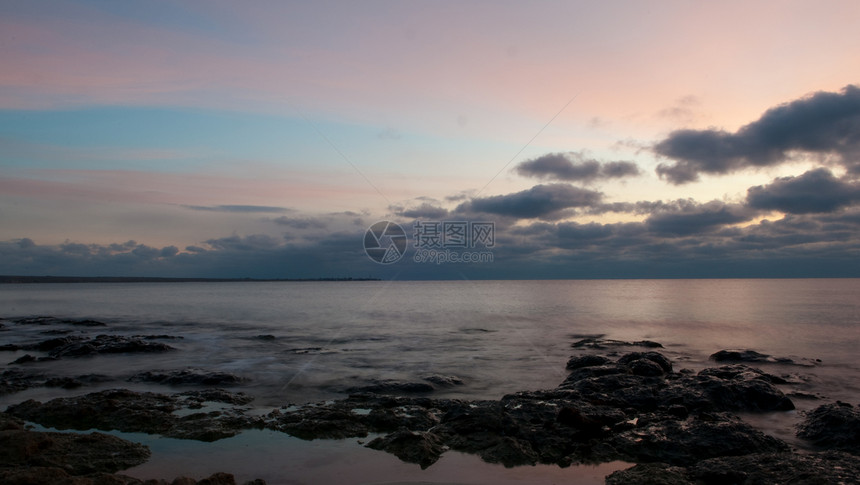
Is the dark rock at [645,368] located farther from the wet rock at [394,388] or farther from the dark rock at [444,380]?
the wet rock at [394,388]

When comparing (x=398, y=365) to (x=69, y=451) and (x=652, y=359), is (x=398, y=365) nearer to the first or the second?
(x=652, y=359)

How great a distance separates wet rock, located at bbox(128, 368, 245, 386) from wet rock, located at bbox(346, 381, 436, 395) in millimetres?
3789

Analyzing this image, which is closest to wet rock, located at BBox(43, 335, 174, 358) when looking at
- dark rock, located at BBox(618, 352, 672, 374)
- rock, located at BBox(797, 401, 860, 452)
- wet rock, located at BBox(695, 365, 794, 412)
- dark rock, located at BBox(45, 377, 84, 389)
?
dark rock, located at BBox(45, 377, 84, 389)

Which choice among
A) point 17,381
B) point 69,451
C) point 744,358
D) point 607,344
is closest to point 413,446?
point 69,451

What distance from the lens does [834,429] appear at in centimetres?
896

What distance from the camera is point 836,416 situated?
915cm

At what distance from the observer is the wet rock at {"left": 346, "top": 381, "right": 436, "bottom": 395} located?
13.5 metres

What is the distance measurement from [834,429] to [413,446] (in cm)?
785

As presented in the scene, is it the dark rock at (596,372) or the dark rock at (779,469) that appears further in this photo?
the dark rock at (596,372)

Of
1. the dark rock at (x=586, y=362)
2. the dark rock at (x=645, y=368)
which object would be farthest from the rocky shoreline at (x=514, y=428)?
Result: the dark rock at (x=586, y=362)

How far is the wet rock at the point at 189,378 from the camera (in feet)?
46.6

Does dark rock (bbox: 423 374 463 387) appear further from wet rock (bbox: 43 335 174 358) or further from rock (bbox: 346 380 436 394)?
wet rock (bbox: 43 335 174 358)

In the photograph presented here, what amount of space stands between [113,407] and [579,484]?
9195 mm

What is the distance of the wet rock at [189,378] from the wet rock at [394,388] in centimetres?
379
